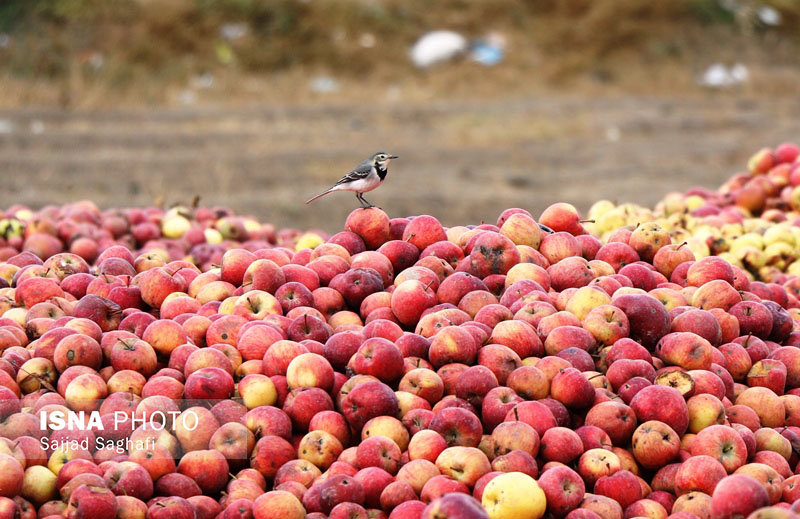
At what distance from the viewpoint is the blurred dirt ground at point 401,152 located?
11.4m

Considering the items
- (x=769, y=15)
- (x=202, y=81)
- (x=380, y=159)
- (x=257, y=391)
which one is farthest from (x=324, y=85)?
(x=257, y=391)

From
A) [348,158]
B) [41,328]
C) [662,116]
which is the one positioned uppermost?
[662,116]

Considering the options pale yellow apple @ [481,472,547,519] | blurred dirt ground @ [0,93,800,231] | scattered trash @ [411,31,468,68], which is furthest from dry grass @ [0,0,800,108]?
pale yellow apple @ [481,472,547,519]

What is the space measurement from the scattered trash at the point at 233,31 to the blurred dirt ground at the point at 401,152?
8.30 ft

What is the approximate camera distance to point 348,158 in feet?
42.3

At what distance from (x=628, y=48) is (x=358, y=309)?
1510 centimetres

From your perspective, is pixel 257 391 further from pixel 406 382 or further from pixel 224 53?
pixel 224 53

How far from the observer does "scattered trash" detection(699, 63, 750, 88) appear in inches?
661

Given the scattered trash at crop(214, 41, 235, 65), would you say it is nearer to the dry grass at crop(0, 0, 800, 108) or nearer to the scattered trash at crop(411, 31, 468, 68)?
the dry grass at crop(0, 0, 800, 108)

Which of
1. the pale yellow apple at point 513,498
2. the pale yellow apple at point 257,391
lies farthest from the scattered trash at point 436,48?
the pale yellow apple at point 513,498

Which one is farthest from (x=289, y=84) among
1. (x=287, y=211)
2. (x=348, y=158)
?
(x=287, y=211)

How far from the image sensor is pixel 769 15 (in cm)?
1844

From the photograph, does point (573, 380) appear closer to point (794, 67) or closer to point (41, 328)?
point (41, 328)

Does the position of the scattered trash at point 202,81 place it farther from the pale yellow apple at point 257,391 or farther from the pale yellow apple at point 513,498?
the pale yellow apple at point 513,498
